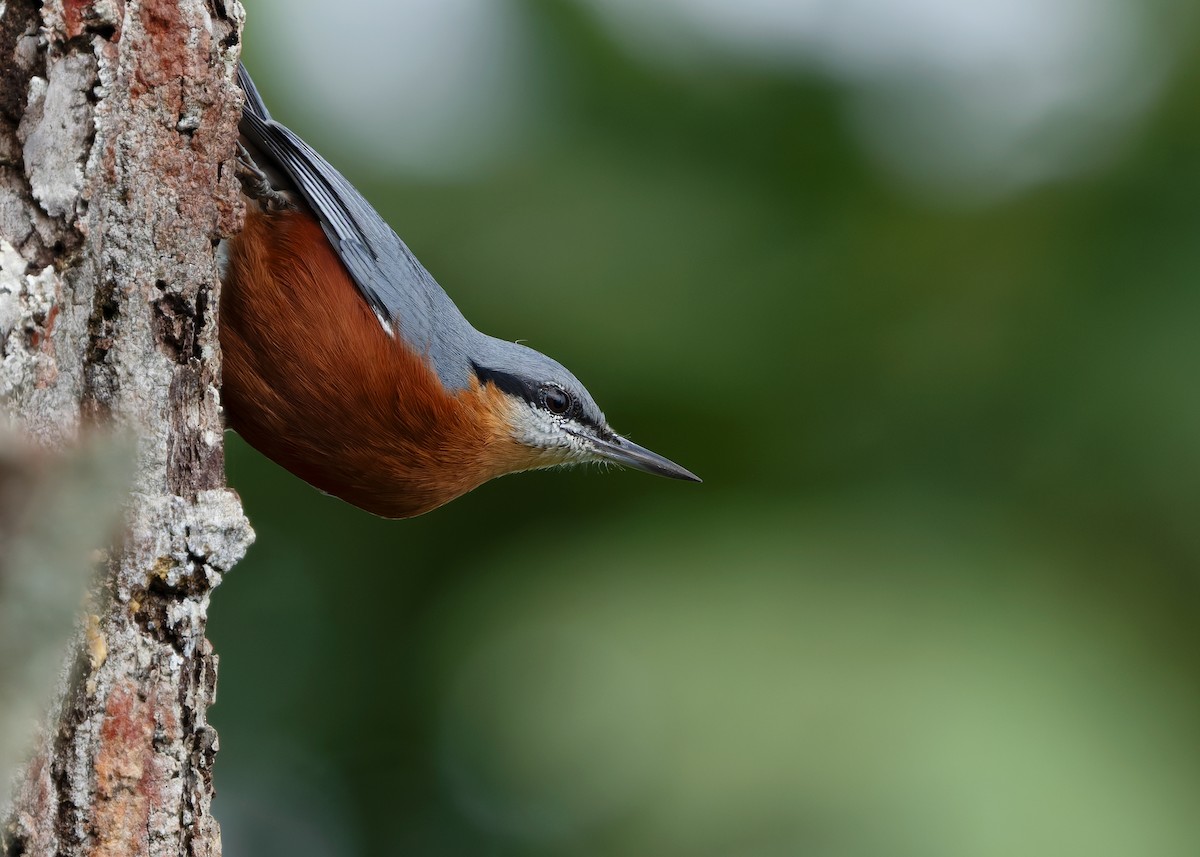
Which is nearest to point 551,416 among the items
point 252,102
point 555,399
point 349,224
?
point 555,399

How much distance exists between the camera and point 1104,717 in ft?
15.1

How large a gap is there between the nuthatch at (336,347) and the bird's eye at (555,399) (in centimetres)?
38

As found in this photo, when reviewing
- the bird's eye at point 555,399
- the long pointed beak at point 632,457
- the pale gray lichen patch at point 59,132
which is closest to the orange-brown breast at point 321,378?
the bird's eye at point 555,399

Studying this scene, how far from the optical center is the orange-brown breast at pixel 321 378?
2.88 m

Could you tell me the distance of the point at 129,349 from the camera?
6.47ft

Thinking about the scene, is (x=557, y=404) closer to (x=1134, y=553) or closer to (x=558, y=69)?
(x=558, y=69)

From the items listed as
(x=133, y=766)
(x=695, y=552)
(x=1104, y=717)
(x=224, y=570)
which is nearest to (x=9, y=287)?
(x=224, y=570)

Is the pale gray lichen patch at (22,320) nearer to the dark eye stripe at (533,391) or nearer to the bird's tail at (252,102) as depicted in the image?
the bird's tail at (252,102)

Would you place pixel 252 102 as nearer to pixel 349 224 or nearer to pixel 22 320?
pixel 349 224

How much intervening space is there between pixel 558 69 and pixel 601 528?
2294 millimetres

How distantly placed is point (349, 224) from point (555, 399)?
103 cm

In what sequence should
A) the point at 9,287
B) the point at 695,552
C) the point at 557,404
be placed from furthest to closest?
the point at 695,552 < the point at 557,404 < the point at 9,287

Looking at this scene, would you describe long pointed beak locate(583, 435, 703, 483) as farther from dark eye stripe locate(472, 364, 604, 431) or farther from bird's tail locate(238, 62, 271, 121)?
bird's tail locate(238, 62, 271, 121)

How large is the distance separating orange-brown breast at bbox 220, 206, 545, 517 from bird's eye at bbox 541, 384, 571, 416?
55cm
